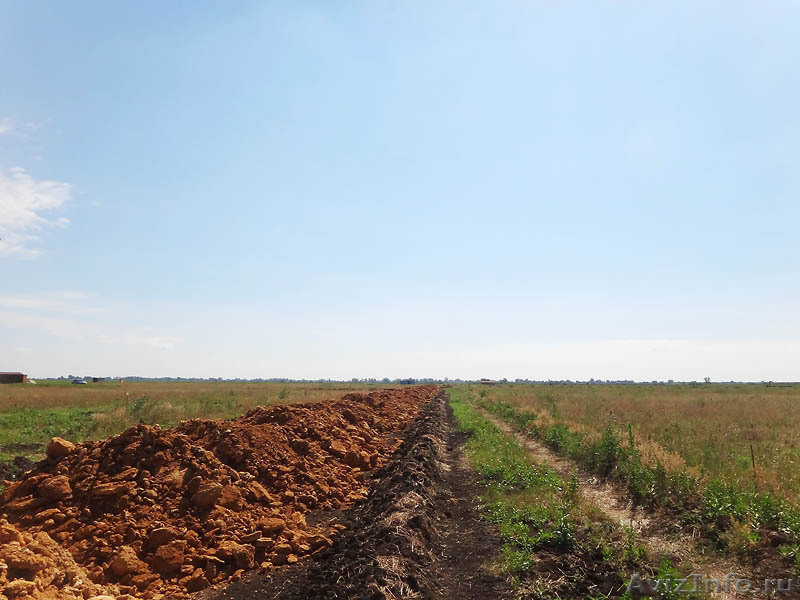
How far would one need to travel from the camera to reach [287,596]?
6309mm

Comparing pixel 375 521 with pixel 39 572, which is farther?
pixel 375 521

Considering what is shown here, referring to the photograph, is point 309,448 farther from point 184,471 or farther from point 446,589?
point 446,589

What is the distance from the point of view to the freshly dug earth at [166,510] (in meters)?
6.63

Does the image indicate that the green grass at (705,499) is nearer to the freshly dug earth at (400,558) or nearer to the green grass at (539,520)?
the green grass at (539,520)

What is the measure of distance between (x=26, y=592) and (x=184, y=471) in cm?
415

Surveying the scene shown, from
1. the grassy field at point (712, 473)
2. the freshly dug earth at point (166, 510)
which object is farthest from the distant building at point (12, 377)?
the grassy field at point (712, 473)

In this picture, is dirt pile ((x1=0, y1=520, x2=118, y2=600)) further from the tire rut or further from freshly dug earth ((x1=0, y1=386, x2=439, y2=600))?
the tire rut

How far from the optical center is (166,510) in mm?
8234

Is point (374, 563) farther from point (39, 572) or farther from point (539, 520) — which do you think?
point (39, 572)

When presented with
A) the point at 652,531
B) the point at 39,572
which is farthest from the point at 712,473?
the point at 39,572

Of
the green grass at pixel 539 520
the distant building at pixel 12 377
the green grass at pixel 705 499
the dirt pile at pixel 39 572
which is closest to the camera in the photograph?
the dirt pile at pixel 39 572

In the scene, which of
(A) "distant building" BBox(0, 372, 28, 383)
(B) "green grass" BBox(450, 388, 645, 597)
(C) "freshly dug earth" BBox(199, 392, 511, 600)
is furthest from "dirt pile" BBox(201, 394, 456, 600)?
(A) "distant building" BBox(0, 372, 28, 383)

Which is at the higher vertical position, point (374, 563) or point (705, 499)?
point (705, 499)

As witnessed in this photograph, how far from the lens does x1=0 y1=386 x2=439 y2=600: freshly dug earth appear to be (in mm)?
6633
